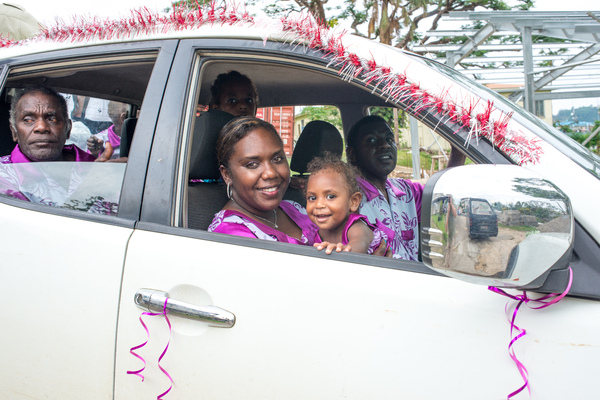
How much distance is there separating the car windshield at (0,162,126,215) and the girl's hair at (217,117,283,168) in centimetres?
47

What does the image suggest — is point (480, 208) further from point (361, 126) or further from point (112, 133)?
point (112, 133)

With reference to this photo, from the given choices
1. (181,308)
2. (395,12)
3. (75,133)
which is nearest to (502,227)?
(181,308)

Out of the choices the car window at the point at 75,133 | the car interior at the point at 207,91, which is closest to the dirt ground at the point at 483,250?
the car interior at the point at 207,91

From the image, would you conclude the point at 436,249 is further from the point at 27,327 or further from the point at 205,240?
the point at 27,327

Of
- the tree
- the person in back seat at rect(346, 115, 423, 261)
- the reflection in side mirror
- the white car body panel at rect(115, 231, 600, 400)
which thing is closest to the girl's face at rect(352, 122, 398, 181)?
the person in back seat at rect(346, 115, 423, 261)

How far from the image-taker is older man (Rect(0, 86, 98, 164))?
2385mm

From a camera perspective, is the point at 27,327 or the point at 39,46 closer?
the point at 27,327

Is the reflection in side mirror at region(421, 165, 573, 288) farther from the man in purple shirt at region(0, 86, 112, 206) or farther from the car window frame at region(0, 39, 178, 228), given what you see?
the man in purple shirt at region(0, 86, 112, 206)

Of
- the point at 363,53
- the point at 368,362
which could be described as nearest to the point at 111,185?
the point at 363,53

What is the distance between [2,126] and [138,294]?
78.9 inches

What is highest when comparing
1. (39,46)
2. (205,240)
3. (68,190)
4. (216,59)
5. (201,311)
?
(39,46)

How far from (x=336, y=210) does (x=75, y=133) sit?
6.92ft

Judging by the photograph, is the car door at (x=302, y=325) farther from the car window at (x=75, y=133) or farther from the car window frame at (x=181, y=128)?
the car window at (x=75, y=133)

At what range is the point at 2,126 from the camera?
9.17 feet
